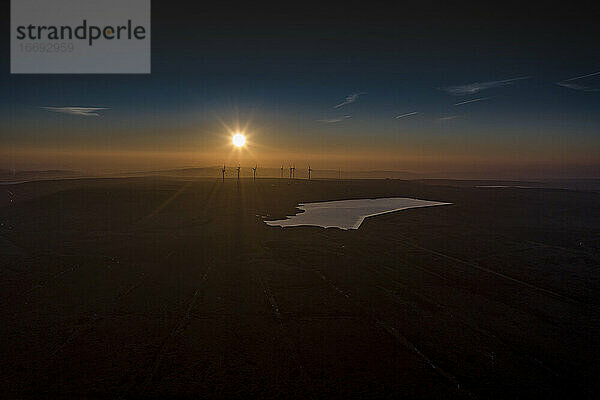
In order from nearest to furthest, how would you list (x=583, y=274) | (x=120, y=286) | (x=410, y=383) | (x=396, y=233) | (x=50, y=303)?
(x=410, y=383), (x=50, y=303), (x=120, y=286), (x=583, y=274), (x=396, y=233)

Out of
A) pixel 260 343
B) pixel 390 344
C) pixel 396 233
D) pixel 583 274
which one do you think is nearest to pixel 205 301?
pixel 260 343

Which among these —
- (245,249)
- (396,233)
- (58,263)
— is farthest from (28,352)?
(396,233)

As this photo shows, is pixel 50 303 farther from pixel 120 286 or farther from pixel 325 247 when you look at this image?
pixel 325 247

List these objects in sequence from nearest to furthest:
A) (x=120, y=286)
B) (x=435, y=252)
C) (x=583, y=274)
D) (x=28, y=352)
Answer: (x=28, y=352), (x=120, y=286), (x=583, y=274), (x=435, y=252)

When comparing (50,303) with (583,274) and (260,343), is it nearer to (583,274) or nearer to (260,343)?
(260,343)

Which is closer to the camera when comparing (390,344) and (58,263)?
(390,344)

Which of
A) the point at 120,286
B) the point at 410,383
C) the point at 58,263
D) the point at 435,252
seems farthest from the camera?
the point at 435,252
